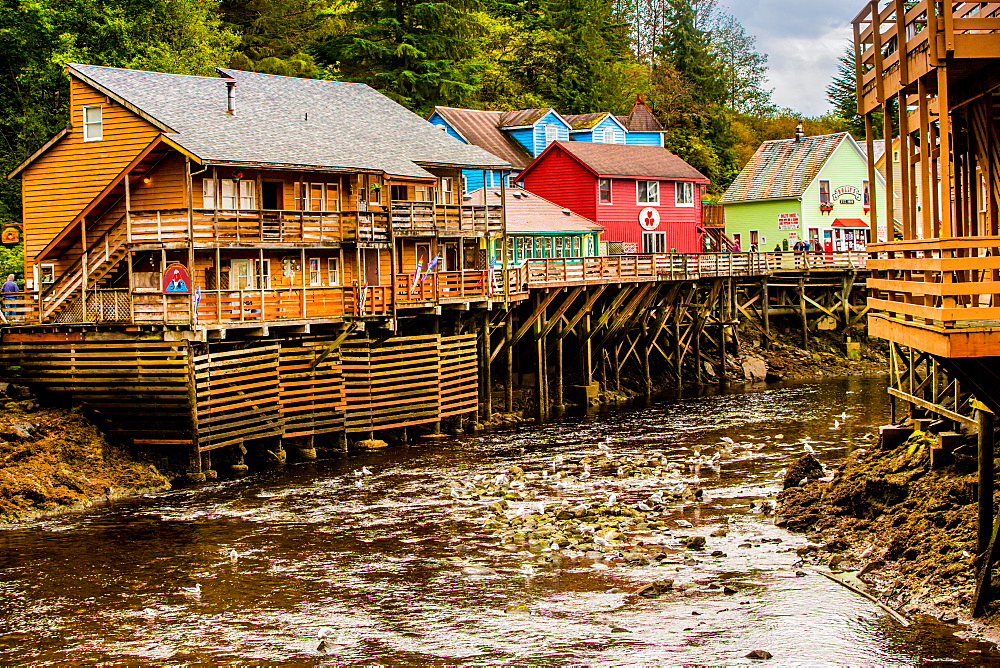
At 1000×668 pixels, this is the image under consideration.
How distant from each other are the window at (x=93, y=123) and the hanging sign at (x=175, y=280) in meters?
5.93

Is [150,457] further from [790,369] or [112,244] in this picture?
[790,369]

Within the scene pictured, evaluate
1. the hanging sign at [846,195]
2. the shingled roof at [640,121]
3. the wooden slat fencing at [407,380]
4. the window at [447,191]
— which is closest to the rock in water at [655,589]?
the wooden slat fencing at [407,380]

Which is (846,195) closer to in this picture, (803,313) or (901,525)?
(803,313)

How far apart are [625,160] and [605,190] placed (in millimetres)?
3357

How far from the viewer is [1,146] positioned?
44.8m

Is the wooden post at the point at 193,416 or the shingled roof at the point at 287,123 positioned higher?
the shingled roof at the point at 287,123

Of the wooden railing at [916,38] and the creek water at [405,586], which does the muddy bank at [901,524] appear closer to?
the creek water at [405,586]

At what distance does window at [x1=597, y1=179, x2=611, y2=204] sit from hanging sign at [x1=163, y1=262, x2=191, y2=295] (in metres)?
28.7

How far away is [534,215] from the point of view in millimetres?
50562

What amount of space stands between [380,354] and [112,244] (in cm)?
793

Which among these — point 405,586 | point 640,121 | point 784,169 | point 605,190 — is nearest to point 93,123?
point 405,586

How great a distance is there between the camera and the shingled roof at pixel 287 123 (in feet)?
108

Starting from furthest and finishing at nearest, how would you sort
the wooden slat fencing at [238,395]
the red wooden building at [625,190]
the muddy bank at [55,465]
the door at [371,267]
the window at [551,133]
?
1. the window at [551,133]
2. the red wooden building at [625,190]
3. the door at [371,267]
4. the wooden slat fencing at [238,395]
5. the muddy bank at [55,465]

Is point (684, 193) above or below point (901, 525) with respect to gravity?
above
